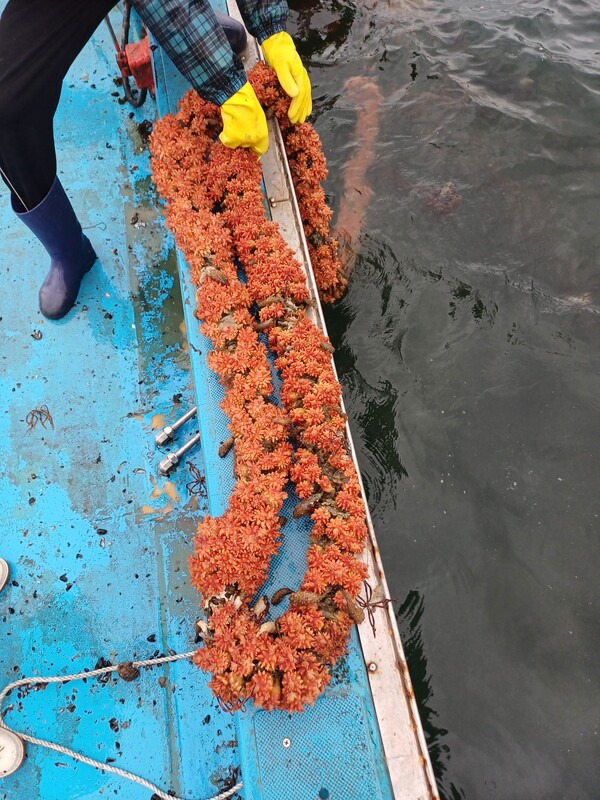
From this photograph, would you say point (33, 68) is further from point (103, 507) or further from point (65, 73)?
point (103, 507)

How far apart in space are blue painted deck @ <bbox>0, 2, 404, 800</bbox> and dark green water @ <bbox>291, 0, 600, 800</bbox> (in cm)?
141

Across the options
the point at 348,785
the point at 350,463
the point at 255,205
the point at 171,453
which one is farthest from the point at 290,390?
the point at 348,785

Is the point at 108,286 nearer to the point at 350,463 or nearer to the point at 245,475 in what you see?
the point at 245,475

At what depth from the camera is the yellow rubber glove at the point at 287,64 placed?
4.11 metres

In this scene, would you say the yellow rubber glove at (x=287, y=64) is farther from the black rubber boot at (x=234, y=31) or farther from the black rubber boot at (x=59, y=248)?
the black rubber boot at (x=59, y=248)

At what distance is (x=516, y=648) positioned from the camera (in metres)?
3.50

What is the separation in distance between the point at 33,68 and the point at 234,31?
7.95 ft

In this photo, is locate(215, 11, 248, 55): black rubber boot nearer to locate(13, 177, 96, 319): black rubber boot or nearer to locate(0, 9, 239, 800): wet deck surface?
locate(0, 9, 239, 800): wet deck surface

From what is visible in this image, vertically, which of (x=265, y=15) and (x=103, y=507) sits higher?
(x=265, y=15)

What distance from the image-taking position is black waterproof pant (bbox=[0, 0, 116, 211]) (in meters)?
3.17

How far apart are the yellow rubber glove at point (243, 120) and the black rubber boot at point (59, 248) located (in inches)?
53.3

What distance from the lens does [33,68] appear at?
3.22 m

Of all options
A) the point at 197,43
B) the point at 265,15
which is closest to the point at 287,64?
the point at 265,15

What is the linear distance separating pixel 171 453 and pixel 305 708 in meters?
1.98
